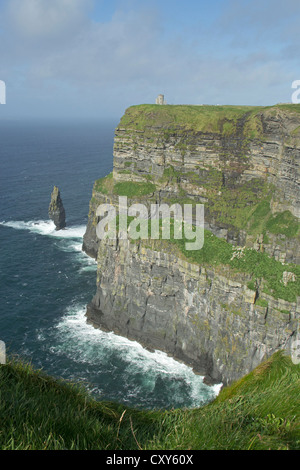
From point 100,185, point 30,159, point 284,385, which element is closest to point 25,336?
point 100,185

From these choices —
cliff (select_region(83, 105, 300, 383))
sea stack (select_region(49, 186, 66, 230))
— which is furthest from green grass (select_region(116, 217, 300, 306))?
sea stack (select_region(49, 186, 66, 230))

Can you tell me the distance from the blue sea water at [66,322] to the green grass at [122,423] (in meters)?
1.69

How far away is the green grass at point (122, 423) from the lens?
283 inches

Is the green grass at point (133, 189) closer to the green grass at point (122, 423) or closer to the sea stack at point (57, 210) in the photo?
the sea stack at point (57, 210)

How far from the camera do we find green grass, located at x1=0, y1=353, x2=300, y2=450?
7180 millimetres

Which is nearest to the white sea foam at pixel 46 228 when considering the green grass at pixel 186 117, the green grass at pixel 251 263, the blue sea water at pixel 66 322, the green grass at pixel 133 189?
the blue sea water at pixel 66 322

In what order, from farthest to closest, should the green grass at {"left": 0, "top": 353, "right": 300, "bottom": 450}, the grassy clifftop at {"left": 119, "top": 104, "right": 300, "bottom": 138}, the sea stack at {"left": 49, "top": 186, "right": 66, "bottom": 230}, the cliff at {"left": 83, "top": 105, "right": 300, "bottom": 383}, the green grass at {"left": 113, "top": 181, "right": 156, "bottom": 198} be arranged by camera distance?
the sea stack at {"left": 49, "top": 186, "right": 66, "bottom": 230} → the green grass at {"left": 113, "top": 181, "right": 156, "bottom": 198} → the grassy clifftop at {"left": 119, "top": 104, "right": 300, "bottom": 138} → the cliff at {"left": 83, "top": 105, "right": 300, "bottom": 383} → the green grass at {"left": 0, "top": 353, "right": 300, "bottom": 450}

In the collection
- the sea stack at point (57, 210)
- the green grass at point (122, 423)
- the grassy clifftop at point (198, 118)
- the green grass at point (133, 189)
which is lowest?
the sea stack at point (57, 210)

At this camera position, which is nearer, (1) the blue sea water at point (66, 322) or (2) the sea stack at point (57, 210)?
(1) the blue sea water at point (66, 322)

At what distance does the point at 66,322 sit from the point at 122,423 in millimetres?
43643

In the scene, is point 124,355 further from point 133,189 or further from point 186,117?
point 186,117

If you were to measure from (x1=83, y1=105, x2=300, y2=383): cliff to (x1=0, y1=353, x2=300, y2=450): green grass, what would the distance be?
28.1m

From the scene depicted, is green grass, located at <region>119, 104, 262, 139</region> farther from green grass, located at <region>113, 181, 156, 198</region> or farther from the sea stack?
the sea stack

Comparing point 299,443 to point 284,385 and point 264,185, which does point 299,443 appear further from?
point 264,185
